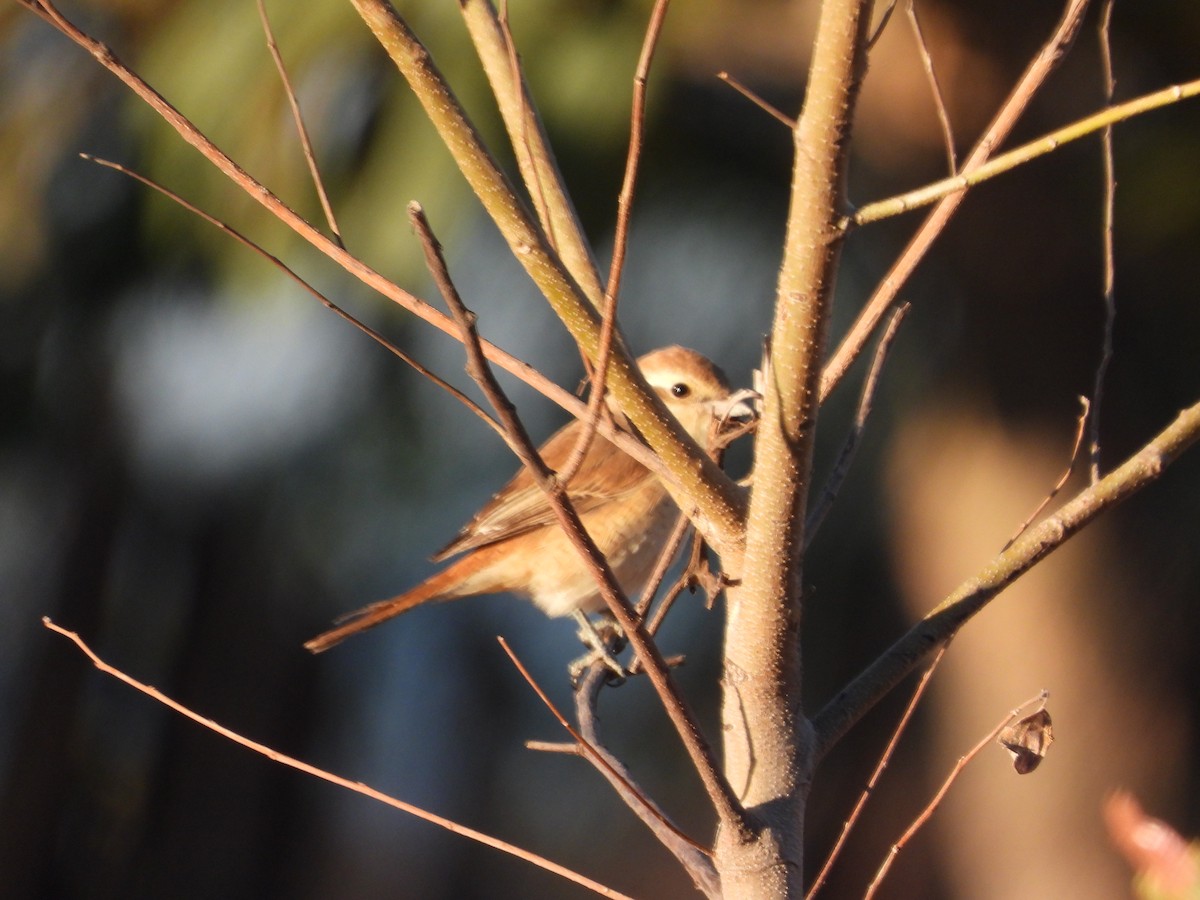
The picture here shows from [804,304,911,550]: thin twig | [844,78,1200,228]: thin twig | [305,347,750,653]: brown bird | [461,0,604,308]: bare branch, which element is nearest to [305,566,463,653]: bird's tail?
[305,347,750,653]: brown bird

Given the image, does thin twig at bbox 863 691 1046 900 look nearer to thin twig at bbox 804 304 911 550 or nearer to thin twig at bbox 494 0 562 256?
thin twig at bbox 804 304 911 550

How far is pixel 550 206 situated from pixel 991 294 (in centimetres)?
400

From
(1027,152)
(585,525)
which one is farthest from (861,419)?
(585,525)

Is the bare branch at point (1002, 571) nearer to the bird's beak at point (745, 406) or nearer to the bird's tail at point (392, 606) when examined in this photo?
the bird's beak at point (745, 406)

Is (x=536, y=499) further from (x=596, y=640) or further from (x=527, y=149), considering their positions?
(x=527, y=149)

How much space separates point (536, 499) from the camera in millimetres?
3746

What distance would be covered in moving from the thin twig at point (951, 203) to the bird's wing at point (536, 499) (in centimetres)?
228

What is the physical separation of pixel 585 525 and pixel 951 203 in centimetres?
236

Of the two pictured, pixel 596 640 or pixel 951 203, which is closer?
pixel 951 203

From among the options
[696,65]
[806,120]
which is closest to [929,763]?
[696,65]

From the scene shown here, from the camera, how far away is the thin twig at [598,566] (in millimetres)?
973

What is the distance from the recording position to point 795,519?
3.82 ft

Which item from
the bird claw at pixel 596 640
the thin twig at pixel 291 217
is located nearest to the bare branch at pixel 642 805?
the thin twig at pixel 291 217

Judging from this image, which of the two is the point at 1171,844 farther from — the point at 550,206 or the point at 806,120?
the point at 550,206
